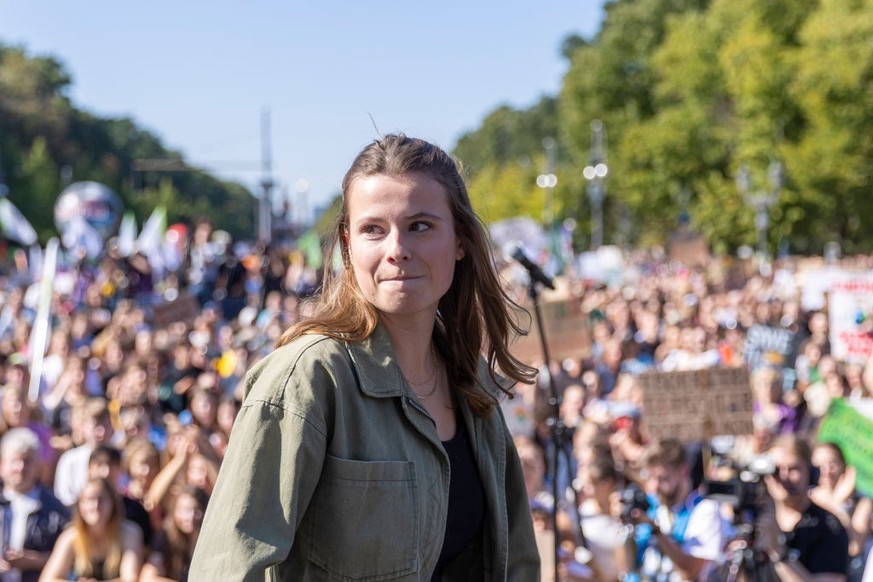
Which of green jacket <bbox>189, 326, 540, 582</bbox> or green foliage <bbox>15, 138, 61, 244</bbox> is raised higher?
green foliage <bbox>15, 138, 61, 244</bbox>

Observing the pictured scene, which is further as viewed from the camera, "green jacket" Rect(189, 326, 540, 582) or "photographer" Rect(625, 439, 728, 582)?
"photographer" Rect(625, 439, 728, 582)

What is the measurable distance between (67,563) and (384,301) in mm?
3656

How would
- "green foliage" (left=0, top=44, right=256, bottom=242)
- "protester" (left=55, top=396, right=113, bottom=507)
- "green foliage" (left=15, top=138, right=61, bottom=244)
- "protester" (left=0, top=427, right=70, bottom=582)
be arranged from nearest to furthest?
1. "protester" (left=0, top=427, right=70, bottom=582)
2. "protester" (left=55, top=396, right=113, bottom=507)
3. "green foliage" (left=15, top=138, right=61, bottom=244)
4. "green foliage" (left=0, top=44, right=256, bottom=242)

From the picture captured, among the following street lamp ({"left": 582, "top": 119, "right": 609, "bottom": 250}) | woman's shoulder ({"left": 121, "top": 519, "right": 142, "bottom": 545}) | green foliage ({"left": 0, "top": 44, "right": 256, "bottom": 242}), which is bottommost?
woman's shoulder ({"left": 121, "top": 519, "right": 142, "bottom": 545})

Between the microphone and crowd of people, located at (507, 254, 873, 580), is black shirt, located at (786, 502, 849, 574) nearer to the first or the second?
crowd of people, located at (507, 254, 873, 580)

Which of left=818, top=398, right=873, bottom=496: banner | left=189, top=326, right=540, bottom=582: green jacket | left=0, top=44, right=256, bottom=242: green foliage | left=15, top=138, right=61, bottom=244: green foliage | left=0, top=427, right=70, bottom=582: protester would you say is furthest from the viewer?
left=0, top=44, right=256, bottom=242: green foliage

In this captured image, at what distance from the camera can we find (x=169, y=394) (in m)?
9.50

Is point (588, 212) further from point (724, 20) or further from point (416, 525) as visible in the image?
point (416, 525)

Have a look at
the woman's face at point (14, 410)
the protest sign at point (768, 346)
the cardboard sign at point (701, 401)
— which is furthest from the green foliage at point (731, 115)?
the woman's face at point (14, 410)

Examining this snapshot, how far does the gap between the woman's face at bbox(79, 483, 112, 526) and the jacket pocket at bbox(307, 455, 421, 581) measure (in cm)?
358

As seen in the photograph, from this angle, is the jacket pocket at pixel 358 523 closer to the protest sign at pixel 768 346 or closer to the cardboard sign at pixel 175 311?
the protest sign at pixel 768 346

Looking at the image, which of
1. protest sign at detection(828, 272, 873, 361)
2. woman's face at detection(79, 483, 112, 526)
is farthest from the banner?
protest sign at detection(828, 272, 873, 361)

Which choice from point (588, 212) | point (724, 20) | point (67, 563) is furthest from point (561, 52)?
point (67, 563)

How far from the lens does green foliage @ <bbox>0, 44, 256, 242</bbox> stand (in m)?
66.7
